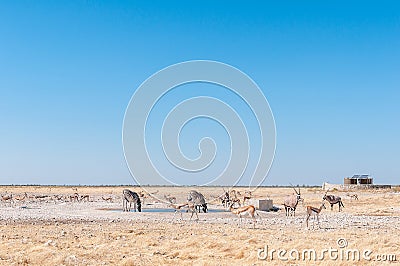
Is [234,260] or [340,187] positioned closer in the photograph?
[234,260]

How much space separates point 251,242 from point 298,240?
1.63m

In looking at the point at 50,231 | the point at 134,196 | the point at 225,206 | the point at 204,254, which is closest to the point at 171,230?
the point at 50,231

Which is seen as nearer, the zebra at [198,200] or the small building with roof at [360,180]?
the zebra at [198,200]

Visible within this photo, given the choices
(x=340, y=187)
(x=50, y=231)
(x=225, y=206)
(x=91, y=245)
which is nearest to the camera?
(x=91, y=245)

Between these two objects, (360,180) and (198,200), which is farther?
(360,180)

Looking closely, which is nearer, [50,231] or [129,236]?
[129,236]

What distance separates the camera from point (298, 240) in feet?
53.6

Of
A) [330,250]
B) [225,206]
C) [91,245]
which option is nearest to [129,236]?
[91,245]

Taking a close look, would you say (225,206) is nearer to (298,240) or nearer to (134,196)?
(134,196)

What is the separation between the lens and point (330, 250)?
14406mm

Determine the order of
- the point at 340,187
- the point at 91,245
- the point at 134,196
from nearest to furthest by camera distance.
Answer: the point at 91,245 < the point at 134,196 < the point at 340,187

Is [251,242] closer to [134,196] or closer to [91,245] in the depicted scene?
[91,245]

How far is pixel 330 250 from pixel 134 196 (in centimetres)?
2207

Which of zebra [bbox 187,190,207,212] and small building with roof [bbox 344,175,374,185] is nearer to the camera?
zebra [bbox 187,190,207,212]
